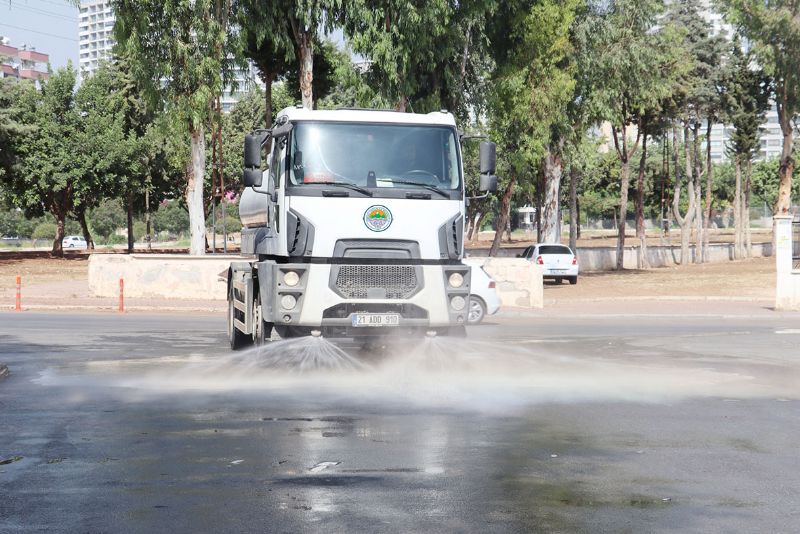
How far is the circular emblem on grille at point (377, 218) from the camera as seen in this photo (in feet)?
47.2

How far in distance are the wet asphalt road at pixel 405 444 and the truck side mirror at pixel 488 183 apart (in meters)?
2.41

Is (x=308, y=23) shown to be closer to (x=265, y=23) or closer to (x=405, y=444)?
(x=265, y=23)

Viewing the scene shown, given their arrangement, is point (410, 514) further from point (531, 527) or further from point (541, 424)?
point (541, 424)

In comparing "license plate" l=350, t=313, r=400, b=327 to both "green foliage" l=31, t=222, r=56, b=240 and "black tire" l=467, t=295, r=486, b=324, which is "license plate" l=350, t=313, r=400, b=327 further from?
"green foliage" l=31, t=222, r=56, b=240

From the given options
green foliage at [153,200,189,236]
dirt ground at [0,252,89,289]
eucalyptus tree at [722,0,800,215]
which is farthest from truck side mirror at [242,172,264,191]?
green foliage at [153,200,189,236]

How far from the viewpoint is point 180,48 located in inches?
1336

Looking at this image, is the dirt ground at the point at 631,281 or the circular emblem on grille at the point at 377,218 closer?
the circular emblem on grille at the point at 377,218

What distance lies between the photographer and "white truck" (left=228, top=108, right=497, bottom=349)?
14.3 meters

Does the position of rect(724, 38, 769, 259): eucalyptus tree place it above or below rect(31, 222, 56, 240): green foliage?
above

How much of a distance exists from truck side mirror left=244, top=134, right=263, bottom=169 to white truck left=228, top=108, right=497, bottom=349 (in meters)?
0.01

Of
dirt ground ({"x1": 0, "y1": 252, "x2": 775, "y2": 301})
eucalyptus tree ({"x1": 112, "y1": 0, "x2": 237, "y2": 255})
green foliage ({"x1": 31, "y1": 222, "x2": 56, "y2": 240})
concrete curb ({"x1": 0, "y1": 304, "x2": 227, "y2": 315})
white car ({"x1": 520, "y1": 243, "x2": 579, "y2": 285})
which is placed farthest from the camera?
green foliage ({"x1": 31, "y1": 222, "x2": 56, "y2": 240})

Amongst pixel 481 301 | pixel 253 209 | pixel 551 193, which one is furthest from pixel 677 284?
pixel 253 209

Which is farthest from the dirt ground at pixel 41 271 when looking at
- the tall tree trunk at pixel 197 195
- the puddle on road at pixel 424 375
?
the puddle on road at pixel 424 375

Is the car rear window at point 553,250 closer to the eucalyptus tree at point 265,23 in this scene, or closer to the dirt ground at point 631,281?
the dirt ground at point 631,281
